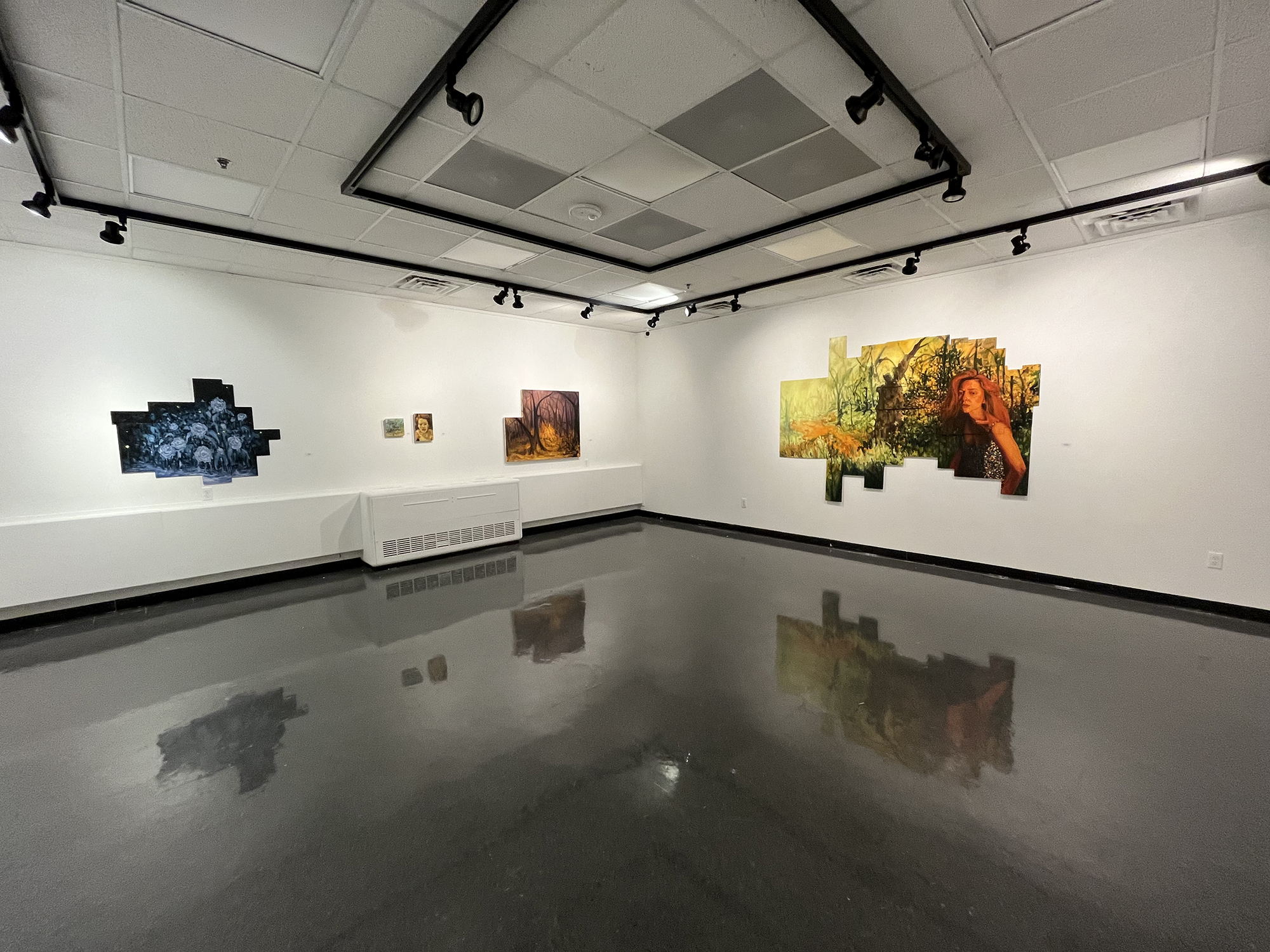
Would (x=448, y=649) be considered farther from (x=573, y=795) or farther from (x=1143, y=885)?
(x=1143, y=885)

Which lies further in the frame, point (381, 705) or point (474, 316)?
point (474, 316)

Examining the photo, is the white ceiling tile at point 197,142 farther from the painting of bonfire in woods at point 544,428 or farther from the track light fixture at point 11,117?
the painting of bonfire in woods at point 544,428

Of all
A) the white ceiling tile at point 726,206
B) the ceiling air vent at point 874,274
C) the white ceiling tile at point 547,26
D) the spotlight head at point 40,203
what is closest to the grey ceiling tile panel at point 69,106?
the spotlight head at point 40,203

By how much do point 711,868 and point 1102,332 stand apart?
5451mm

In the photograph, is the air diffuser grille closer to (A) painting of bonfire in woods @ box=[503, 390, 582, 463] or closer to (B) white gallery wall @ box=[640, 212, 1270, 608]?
(A) painting of bonfire in woods @ box=[503, 390, 582, 463]

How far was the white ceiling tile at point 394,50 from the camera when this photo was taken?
77.7 inches

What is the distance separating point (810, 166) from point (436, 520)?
522 cm

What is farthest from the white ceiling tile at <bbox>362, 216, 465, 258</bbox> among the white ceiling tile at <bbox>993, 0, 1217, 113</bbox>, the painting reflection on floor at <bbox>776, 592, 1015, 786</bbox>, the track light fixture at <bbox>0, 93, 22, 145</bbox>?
the painting reflection on floor at <bbox>776, 592, 1015, 786</bbox>

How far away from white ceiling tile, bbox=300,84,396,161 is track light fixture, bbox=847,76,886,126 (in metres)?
2.25

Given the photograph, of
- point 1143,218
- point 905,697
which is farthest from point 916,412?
point 905,697

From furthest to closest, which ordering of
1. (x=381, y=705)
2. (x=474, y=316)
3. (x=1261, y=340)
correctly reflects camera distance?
(x=474, y=316) < (x=1261, y=340) < (x=381, y=705)

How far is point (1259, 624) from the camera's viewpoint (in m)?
3.84

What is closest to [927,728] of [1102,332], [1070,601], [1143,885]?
[1143,885]

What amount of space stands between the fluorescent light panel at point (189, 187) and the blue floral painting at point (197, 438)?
2.09 meters
